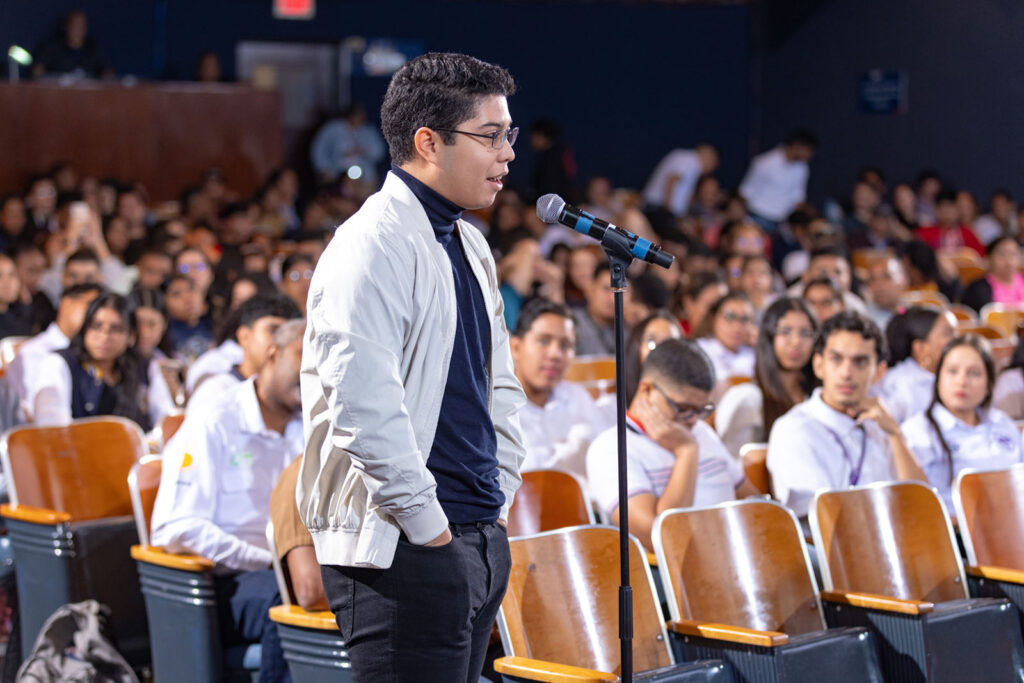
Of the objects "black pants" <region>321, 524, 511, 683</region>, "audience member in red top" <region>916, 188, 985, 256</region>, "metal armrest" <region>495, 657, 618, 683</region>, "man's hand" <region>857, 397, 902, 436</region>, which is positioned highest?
"audience member in red top" <region>916, 188, 985, 256</region>

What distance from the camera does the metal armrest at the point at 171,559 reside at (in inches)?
116

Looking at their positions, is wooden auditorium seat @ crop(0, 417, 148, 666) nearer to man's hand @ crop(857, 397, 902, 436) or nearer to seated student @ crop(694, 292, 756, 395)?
man's hand @ crop(857, 397, 902, 436)

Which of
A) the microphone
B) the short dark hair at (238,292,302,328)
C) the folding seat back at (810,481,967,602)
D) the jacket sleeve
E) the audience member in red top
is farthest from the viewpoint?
the audience member in red top

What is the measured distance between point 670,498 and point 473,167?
5.38ft

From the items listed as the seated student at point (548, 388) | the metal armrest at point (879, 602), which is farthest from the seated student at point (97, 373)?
the metal armrest at point (879, 602)

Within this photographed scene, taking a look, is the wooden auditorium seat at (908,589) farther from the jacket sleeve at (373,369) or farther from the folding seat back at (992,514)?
the jacket sleeve at (373,369)

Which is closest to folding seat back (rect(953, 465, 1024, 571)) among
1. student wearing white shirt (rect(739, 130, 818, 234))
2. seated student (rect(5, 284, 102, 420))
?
seated student (rect(5, 284, 102, 420))

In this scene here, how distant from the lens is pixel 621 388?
208 centimetres

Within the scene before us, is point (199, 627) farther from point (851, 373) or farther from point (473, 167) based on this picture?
point (851, 373)

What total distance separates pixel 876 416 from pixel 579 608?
1407 millimetres

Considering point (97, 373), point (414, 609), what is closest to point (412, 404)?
point (414, 609)

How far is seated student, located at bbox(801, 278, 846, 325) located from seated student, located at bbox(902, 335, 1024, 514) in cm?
123

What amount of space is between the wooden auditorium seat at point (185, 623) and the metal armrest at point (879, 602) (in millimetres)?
1354

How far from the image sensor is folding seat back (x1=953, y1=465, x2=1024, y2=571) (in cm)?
339
